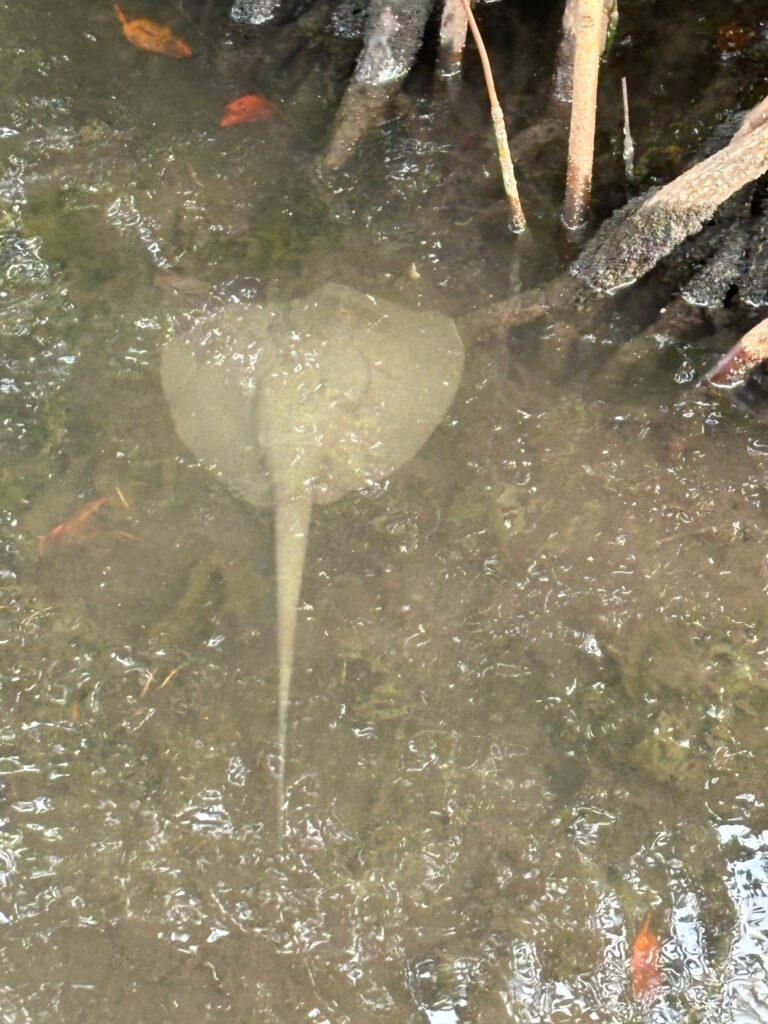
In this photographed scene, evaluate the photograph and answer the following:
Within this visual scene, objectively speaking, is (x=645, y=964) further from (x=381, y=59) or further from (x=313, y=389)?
(x=381, y=59)

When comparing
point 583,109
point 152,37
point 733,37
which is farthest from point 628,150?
point 152,37

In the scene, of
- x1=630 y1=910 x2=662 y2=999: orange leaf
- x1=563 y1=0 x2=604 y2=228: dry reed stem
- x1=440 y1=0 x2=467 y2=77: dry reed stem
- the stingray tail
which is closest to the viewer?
x1=630 y1=910 x2=662 y2=999: orange leaf

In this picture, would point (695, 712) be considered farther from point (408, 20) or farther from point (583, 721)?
point (408, 20)

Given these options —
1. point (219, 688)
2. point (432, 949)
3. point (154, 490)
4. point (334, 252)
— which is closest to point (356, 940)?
point (432, 949)

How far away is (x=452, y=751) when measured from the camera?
2.57m

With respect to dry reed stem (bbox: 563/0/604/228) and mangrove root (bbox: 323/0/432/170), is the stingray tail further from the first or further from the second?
mangrove root (bbox: 323/0/432/170)

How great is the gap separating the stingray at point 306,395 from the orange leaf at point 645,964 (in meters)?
1.31

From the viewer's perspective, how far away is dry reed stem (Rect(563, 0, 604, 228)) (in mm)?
2846

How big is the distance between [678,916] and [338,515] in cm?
150

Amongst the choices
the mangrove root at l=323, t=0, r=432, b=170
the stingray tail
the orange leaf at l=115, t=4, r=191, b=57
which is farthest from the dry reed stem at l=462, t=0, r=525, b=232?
the orange leaf at l=115, t=4, r=191, b=57

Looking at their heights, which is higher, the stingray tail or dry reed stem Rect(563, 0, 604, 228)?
dry reed stem Rect(563, 0, 604, 228)

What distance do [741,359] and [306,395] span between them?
1.42 m

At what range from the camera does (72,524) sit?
9.91ft

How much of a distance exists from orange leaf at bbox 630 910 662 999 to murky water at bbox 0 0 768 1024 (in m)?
0.03
